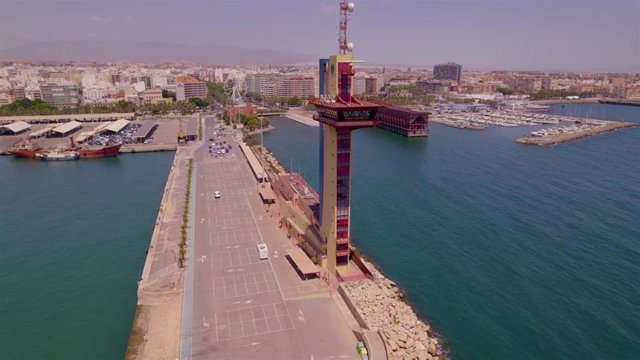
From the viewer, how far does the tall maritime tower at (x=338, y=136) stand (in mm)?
29469

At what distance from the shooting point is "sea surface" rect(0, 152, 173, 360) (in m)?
27.4

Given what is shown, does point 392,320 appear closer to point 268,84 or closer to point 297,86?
point 297,86

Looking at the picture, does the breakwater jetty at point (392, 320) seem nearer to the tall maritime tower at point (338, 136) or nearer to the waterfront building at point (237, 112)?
the tall maritime tower at point (338, 136)

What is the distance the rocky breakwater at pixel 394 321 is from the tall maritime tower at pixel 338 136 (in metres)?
3.02

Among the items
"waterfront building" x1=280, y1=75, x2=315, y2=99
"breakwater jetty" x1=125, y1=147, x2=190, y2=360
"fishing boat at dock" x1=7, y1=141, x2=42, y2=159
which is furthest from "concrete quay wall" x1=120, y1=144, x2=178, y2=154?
"waterfront building" x1=280, y1=75, x2=315, y2=99

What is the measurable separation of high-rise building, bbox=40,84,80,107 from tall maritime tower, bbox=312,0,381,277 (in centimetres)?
13423

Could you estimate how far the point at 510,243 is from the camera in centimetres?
4034

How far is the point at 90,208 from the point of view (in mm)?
50438

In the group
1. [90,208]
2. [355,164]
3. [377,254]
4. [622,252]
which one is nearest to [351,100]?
[377,254]

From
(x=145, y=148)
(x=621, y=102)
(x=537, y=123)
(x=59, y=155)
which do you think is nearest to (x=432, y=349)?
(x=145, y=148)

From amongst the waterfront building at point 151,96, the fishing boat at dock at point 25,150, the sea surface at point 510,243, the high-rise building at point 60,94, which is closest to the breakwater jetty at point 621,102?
the sea surface at point 510,243

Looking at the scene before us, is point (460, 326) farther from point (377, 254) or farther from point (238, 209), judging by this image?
point (238, 209)

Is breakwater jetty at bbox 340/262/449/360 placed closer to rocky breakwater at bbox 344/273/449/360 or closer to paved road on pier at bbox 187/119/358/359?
rocky breakwater at bbox 344/273/449/360

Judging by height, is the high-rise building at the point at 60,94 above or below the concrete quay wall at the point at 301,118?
above
